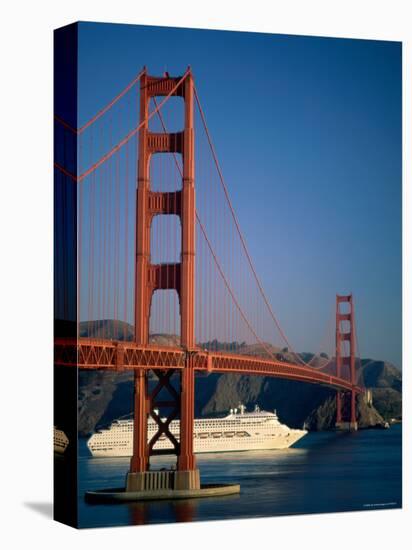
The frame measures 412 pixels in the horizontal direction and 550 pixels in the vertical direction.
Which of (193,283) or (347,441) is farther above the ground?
(193,283)

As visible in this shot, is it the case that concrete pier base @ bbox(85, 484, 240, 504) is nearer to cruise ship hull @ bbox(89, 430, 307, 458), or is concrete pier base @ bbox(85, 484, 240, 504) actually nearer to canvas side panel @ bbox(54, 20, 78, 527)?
canvas side panel @ bbox(54, 20, 78, 527)

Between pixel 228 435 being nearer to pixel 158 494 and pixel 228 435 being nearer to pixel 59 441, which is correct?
pixel 158 494

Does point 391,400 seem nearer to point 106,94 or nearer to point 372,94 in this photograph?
point 372,94

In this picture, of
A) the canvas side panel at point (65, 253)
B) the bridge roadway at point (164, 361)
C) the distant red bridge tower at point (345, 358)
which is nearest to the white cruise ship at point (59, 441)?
the canvas side panel at point (65, 253)

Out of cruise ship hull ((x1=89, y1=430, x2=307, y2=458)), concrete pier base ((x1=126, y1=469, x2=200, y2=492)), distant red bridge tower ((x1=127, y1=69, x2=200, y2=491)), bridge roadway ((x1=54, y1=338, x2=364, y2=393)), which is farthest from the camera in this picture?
distant red bridge tower ((x1=127, y1=69, x2=200, y2=491))

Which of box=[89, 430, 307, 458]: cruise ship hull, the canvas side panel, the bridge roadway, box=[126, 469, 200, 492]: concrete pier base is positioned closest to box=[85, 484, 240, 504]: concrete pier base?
box=[126, 469, 200, 492]: concrete pier base

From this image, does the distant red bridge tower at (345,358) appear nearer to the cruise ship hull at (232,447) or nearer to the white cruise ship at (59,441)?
the cruise ship hull at (232,447)

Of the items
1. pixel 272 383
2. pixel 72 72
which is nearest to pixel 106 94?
pixel 72 72
